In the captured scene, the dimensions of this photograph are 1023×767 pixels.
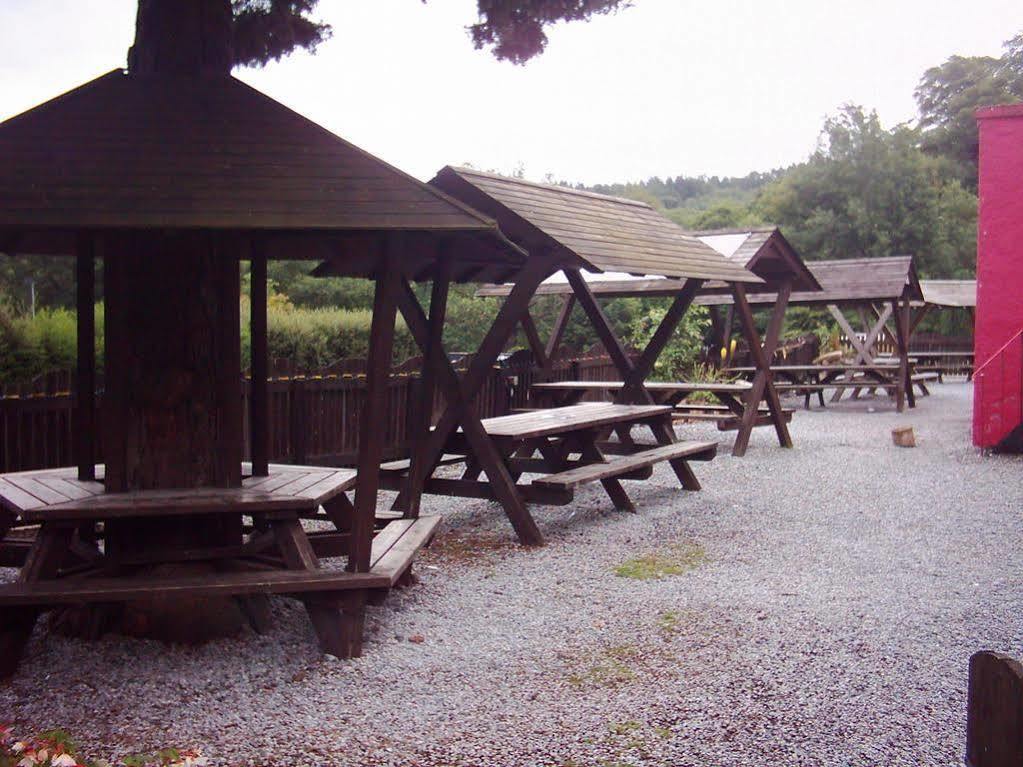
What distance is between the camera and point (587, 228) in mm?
9562

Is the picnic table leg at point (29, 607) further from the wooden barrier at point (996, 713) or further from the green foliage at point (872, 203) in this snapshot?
the green foliage at point (872, 203)

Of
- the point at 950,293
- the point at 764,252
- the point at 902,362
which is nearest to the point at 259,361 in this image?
the point at 764,252

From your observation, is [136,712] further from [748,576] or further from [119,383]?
[748,576]

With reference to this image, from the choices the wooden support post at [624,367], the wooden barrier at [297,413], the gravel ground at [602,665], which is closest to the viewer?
the gravel ground at [602,665]

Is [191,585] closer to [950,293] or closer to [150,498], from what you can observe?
[150,498]

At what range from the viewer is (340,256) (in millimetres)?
6977

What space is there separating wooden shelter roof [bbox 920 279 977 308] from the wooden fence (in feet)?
80.1

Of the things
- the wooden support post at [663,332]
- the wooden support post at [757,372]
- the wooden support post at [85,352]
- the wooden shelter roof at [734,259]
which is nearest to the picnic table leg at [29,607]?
the wooden support post at [85,352]

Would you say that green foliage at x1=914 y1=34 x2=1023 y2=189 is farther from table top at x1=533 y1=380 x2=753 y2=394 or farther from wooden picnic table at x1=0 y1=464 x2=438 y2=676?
wooden picnic table at x1=0 y1=464 x2=438 y2=676

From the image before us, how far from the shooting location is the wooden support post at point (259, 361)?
610 cm

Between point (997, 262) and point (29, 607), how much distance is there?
12.7 m

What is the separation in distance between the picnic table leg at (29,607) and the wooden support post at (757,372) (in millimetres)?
9459

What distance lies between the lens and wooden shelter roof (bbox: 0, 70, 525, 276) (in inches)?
177

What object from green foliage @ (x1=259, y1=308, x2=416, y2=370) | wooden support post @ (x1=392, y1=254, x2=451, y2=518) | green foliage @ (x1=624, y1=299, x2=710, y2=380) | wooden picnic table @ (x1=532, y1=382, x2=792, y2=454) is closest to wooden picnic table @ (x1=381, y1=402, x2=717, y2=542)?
wooden support post @ (x1=392, y1=254, x2=451, y2=518)
